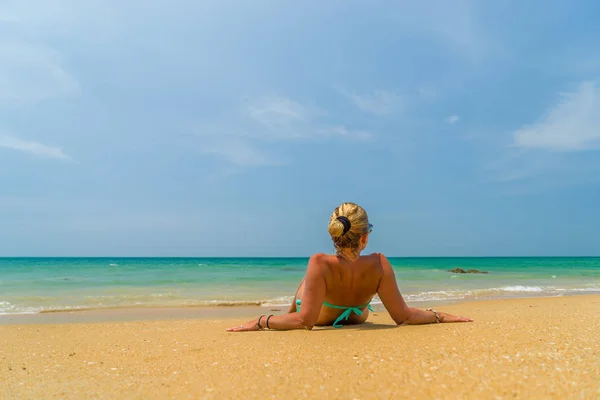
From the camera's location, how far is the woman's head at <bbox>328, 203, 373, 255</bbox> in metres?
4.13

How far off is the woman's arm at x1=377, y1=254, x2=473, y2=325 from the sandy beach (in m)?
0.18

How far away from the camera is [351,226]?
Answer: 13.6ft

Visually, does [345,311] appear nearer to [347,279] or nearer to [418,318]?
[347,279]

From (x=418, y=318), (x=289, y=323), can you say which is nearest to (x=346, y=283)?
(x=289, y=323)

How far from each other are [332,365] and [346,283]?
1608mm

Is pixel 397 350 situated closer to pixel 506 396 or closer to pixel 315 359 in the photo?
pixel 315 359

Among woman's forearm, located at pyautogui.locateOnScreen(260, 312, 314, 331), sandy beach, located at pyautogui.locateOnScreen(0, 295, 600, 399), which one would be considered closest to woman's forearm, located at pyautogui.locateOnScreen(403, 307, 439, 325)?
sandy beach, located at pyautogui.locateOnScreen(0, 295, 600, 399)

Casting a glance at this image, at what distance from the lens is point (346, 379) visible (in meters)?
2.53

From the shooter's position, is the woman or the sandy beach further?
the woman

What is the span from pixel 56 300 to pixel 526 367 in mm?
12127

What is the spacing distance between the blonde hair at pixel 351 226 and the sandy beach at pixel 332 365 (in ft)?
2.97

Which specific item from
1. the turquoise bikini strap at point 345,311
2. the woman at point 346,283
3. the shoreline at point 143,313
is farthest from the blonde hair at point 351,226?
the shoreline at point 143,313

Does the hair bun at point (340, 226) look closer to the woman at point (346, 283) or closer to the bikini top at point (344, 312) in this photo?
the woman at point (346, 283)

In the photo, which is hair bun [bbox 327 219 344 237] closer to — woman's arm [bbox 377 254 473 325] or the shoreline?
woman's arm [bbox 377 254 473 325]
